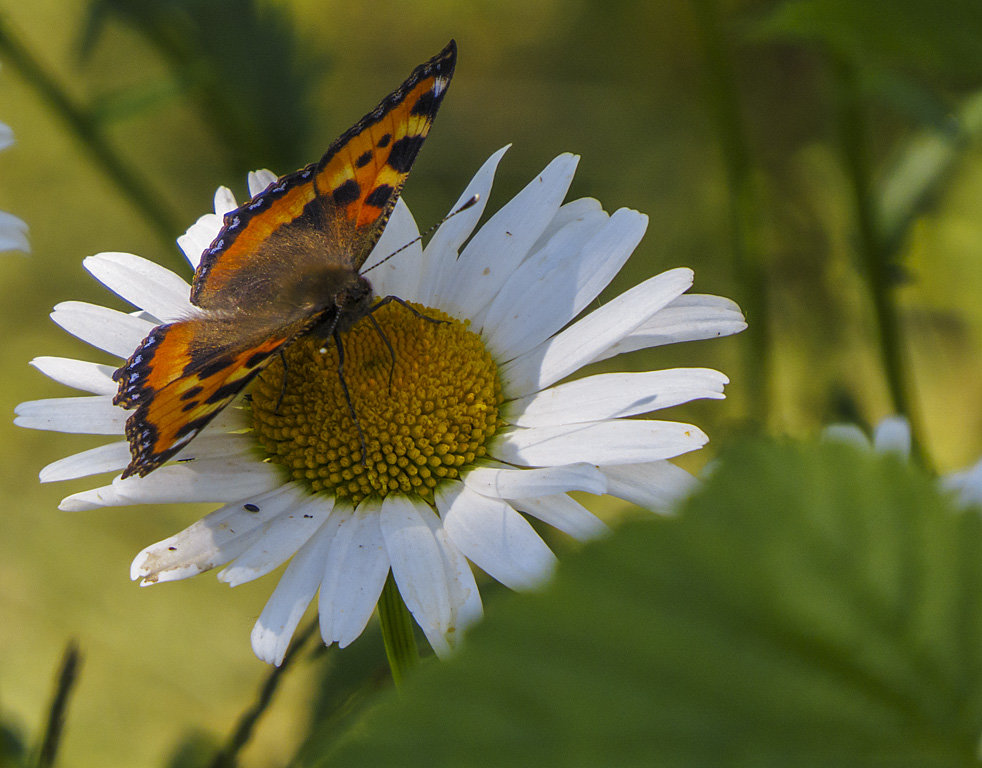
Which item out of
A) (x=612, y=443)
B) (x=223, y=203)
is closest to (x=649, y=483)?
(x=612, y=443)

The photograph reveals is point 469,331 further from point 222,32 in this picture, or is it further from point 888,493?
point 222,32

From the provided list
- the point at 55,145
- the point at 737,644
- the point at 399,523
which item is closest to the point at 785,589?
the point at 737,644

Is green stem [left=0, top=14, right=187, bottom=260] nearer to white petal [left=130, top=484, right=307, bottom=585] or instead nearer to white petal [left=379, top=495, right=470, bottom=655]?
white petal [left=130, top=484, right=307, bottom=585]

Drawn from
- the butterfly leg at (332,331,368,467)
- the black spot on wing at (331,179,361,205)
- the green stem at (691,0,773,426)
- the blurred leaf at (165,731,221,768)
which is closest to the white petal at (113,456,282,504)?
the butterfly leg at (332,331,368,467)

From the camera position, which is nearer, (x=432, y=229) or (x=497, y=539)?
(x=497, y=539)

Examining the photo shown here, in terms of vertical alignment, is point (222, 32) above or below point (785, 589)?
above

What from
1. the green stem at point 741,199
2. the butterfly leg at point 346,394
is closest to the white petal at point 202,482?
the butterfly leg at point 346,394

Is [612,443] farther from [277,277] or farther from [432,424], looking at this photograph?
[277,277]
